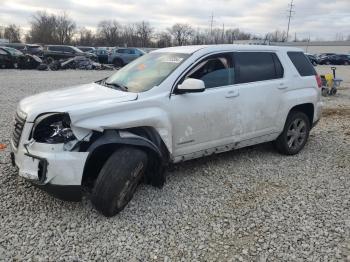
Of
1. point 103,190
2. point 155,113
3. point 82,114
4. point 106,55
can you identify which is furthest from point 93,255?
point 106,55

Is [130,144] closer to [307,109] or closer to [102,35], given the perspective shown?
[307,109]

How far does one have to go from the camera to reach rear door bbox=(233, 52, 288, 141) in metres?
4.77

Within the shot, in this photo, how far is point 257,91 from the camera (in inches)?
193

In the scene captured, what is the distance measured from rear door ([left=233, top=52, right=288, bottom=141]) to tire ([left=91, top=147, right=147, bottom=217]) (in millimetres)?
1720

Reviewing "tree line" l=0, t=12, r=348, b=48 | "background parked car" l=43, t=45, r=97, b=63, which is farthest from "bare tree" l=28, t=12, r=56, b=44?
"background parked car" l=43, t=45, r=97, b=63

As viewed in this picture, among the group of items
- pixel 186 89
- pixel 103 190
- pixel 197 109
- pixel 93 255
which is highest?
pixel 186 89

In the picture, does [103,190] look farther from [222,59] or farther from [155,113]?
[222,59]

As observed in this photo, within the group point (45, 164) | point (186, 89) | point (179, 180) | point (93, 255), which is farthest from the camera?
point (179, 180)

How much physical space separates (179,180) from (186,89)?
1.26m

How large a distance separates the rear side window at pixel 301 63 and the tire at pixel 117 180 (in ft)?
10.8

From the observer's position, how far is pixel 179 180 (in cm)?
459

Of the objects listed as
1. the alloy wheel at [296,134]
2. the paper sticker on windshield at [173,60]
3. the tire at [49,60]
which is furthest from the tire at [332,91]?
the tire at [49,60]

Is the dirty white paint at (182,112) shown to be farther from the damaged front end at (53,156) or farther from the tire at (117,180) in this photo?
the tire at (117,180)

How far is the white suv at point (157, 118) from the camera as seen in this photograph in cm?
341
